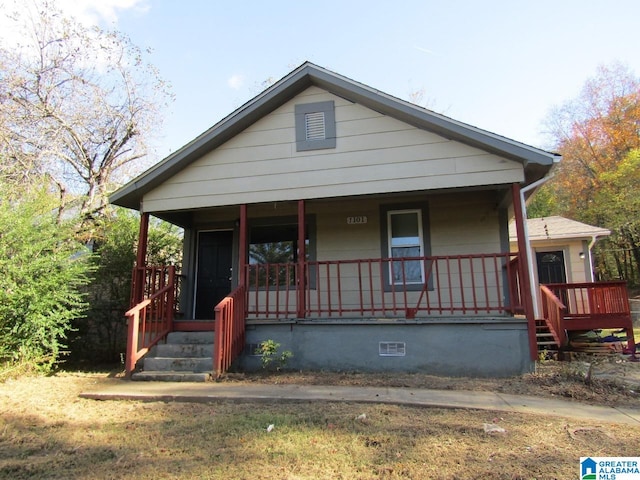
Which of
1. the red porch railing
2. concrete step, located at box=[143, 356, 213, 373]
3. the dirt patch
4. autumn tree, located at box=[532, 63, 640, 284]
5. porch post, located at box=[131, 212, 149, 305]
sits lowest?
the dirt patch

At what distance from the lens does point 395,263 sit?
7988 mm

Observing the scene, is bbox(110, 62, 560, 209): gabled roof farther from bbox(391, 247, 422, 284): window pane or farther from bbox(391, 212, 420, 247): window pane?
bbox(391, 247, 422, 284): window pane

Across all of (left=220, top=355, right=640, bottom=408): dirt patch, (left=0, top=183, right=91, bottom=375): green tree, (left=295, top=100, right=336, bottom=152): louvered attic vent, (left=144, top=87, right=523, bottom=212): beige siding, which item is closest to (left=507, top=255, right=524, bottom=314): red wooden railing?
(left=220, top=355, right=640, bottom=408): dirt patch

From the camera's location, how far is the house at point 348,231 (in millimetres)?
6395

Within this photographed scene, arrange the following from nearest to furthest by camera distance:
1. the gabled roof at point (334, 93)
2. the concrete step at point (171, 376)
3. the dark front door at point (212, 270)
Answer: the concrete step at point (171, 376)
the gabled roof at point (334, 93)
the dark front door at point (212, 270)

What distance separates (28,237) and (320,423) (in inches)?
229

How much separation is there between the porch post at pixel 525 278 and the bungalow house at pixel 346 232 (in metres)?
0.02

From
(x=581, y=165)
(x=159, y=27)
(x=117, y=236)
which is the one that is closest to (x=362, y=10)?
(x=159, y=27)

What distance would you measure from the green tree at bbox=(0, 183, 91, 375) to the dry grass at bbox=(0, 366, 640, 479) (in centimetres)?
207

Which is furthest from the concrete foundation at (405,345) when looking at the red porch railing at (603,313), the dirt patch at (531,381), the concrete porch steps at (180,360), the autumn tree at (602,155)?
the autumn tree at (602,155)

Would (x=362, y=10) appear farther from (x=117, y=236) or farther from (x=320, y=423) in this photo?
(x=320, y=423)

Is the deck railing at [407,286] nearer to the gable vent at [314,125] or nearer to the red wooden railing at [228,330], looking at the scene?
the red wooden railing at [228,330]

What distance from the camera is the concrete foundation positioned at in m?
6.12

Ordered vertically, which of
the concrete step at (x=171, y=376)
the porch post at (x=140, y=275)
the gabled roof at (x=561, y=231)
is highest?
the gabled roof at (x=561, y=231)
